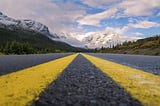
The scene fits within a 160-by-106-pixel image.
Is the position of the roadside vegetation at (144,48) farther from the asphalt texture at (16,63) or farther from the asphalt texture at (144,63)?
the asphalt texture at (16,63)

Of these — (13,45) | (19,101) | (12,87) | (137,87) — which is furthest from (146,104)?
(13,45)

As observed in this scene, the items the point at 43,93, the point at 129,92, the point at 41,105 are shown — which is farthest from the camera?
the point at 129,92

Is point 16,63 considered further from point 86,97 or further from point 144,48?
point 144,48

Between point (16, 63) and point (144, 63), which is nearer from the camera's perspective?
point (16, 63)

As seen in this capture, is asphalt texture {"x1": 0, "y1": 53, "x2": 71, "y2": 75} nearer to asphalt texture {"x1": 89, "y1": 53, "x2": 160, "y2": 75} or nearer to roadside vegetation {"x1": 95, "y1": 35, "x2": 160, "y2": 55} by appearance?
asphalt texture {"x1": 89, "y1": 53, "x2": 160, "y2": 75}

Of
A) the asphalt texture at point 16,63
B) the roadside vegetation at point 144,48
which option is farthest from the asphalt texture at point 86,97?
the roadside vegetation at point 144,48

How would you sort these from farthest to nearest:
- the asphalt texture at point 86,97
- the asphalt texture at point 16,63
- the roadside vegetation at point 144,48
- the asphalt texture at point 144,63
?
the roadside vegetation at point 144,48, the asphalt texture at point 144,63, the asphalt texture at point 16,63, the asphalt texture at point 86,97

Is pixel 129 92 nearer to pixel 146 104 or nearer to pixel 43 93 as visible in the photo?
pixel 146 104

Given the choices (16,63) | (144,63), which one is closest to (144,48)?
(144,63)

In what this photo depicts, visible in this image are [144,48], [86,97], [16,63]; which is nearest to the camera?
[86,97]

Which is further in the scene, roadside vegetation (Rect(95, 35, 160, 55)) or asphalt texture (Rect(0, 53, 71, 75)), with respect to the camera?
roadside vegetation (Rect(95, 35, 160, 55))

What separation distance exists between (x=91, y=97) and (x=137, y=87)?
33.7 inches

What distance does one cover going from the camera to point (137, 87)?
336 cm

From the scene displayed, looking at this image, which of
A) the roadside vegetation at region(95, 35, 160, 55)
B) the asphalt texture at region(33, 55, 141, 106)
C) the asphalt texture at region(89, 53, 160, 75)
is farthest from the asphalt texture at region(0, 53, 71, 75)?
the roadside vegetation at region(95, 35, 160, 55)
